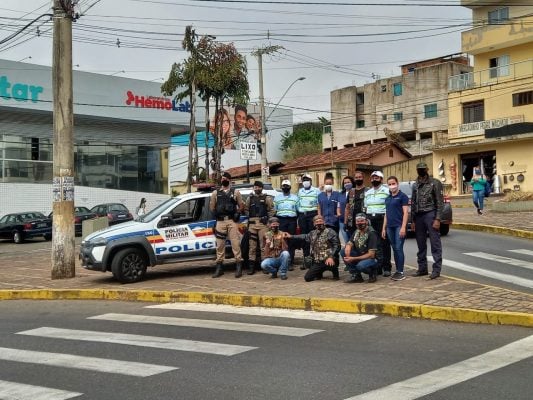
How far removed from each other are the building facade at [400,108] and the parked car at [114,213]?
29.1m

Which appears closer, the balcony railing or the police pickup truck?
the police pickup truck

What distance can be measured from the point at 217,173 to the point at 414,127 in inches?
1536

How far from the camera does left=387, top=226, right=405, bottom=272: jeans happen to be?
9930mm

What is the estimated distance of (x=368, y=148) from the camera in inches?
1875

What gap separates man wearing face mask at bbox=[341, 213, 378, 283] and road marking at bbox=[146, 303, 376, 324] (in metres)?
1.62

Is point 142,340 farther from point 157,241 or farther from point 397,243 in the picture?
point 157,241

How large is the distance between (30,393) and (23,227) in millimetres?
22953

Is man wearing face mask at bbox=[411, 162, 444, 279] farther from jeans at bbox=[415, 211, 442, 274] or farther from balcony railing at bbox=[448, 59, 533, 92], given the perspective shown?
balcony railing at bbox=[448, 59, 533, 92]

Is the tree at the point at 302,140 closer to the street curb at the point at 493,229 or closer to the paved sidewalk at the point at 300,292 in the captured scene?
the street curb at the point at 493,229

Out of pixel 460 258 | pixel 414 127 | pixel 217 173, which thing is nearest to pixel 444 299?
pixel 460 258

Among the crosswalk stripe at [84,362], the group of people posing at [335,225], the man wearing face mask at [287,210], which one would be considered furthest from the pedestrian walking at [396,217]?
the crosswalk stripe at [84,362]

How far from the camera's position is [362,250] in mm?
9977

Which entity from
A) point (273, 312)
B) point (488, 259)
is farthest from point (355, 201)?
point (488, 259)

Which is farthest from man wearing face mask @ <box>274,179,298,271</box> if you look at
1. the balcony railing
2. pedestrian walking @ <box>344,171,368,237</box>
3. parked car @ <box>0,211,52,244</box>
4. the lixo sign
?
the balcony railing
